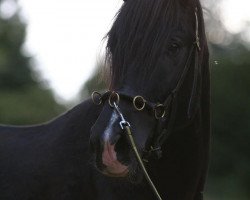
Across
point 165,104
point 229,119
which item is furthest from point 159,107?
point 229,119

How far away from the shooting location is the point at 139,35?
15.7ft

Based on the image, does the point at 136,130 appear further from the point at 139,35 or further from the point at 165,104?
the point at 139,35

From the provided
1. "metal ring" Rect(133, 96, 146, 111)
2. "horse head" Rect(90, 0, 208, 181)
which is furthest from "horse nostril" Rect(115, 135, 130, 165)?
"metal ring" Rect(133, 96, 146, 111)

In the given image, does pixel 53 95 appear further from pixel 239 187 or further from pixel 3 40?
pixel 239 187

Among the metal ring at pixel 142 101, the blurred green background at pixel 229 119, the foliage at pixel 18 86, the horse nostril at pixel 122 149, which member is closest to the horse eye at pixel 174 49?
the metal ring at pixel 142 101

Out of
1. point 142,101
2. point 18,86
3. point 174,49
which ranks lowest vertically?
point 142,101

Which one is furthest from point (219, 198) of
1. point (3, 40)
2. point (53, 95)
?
point (3, 40)

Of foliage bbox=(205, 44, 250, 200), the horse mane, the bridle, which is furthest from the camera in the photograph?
foliage bbox=(205, 44, 250, 200)

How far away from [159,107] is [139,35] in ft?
1.64

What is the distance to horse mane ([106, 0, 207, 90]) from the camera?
4.75 m

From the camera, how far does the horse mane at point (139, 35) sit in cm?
475

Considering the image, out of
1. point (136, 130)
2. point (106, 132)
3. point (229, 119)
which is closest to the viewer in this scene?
point (106, 132)

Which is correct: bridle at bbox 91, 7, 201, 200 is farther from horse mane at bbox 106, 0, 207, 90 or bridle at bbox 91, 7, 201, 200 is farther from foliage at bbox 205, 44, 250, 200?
foliage at bbox 205, 44, 250, 200

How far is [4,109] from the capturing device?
31.4m
